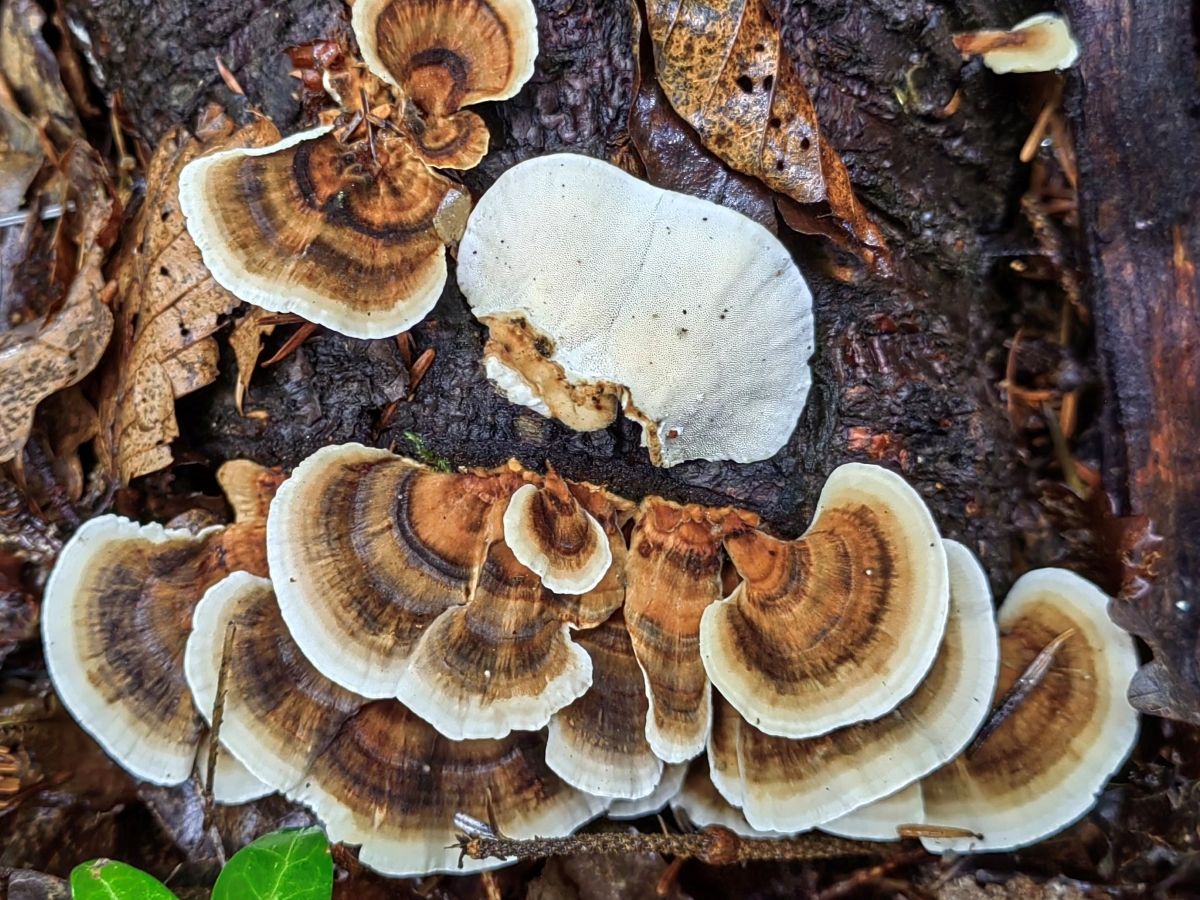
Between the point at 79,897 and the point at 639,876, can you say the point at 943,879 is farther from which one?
the point at 79,897

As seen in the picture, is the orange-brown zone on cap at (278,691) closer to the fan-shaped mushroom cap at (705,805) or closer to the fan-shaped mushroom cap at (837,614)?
the fan-shaped mushroom cap at (705,805)

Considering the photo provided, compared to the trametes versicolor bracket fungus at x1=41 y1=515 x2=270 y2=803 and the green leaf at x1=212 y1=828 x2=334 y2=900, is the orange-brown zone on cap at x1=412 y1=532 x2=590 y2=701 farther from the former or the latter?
the trametes versicolor bracket fungus at x1=41 y1=515 x2=270 y2=803

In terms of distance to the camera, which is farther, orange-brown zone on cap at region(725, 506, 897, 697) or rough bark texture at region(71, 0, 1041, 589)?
rough bark texture at region(71, 0, 1041, 589)

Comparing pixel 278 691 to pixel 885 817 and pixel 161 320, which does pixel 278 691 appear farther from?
pixel 885 817

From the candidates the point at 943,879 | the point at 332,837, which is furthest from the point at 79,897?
the point at 943,879

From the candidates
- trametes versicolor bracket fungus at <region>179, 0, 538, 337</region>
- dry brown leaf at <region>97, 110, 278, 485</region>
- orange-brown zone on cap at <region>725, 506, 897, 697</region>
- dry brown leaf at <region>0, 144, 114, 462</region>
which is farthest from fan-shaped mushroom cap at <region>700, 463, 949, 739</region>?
dry brown leaf at <region>0, 144, 114, 462</region>

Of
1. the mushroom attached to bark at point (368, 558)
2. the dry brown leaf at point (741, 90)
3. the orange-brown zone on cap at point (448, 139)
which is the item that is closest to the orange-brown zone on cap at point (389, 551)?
the mushroom attached to bark at point (368, 558)
